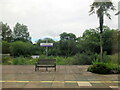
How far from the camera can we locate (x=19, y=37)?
59594 millimetres

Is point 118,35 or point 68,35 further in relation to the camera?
point 68,35

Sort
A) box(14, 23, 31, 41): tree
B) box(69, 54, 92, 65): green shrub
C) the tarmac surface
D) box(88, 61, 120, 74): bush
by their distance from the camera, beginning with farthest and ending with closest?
1. box(14, 23, 31, 41): tree
2. box(69, 54, 92, 65): green shrub
3. box(88, 61, 120, 74): bush
4. the tarmac surface

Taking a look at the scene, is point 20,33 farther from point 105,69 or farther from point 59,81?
point 59,81

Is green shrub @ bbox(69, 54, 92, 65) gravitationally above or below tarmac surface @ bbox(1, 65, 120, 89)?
above

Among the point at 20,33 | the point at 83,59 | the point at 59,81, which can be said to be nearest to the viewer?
the point at 59,81

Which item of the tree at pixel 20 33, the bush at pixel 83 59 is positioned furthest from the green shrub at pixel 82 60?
the tree at pixel 20 33

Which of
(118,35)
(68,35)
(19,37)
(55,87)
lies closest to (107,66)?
(118,35)

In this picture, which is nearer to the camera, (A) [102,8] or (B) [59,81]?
(B) [59,81]

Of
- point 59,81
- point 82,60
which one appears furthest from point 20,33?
point 59,81

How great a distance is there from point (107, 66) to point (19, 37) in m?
51.1

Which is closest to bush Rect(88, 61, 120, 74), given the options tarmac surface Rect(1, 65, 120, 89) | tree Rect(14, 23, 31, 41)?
tarmac surface Rect(1, 65, 120, 89)

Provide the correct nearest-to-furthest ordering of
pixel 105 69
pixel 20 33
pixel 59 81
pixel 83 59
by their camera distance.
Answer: pixel 59 81, pixel 105 69, pixel 83 59, pixel 20 33

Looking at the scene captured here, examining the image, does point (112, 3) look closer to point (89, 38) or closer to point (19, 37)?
point (89, 38)

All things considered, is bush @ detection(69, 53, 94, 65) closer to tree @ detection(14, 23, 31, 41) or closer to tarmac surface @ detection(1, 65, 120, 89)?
tarmac surface @ detection(1, 65, 120, 89)
